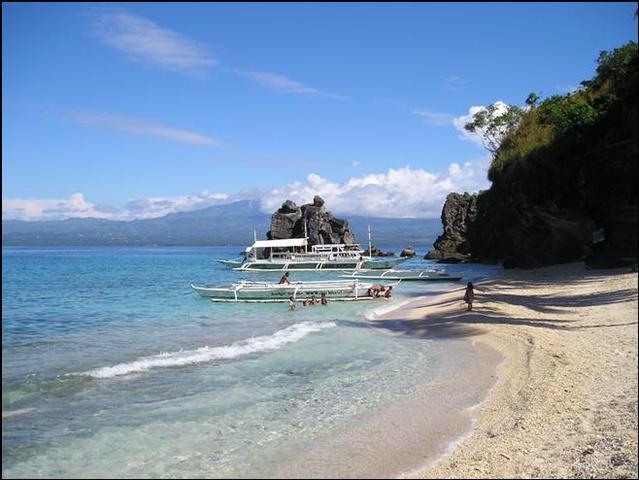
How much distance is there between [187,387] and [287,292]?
1801 cm

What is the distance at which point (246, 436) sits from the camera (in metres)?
8.73

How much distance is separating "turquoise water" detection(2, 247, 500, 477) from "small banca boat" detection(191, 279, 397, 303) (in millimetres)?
6473

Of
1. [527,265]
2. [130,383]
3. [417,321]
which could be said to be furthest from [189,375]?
[527,265]

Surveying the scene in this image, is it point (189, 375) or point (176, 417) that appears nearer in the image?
point (176, 417)

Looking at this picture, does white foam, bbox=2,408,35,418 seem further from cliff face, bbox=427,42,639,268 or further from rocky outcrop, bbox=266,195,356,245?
rocky outcrop, bbox=266,195,356,245

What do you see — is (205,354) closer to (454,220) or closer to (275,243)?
(275,243)

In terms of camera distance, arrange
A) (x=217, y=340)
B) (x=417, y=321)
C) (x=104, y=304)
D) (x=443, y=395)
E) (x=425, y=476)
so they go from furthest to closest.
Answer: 1. (x=104, y=304)
2. (x=417, y=321)
3. (x=217, y=340)
4. (x=443, y=395)
5. (x=425, y=476)

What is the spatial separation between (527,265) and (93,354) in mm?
34264

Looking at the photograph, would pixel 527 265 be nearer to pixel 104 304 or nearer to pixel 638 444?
pixel 104 304

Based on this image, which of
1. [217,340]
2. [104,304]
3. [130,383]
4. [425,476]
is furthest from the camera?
[104,304]

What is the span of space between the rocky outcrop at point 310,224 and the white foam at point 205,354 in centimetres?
6268

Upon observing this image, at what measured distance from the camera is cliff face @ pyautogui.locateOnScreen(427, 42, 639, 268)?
858 inches

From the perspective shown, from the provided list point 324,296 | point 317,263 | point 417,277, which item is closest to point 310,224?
point 317,263

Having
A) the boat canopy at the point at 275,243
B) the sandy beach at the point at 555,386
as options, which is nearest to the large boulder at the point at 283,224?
the boat canopy at the point at 275,243
